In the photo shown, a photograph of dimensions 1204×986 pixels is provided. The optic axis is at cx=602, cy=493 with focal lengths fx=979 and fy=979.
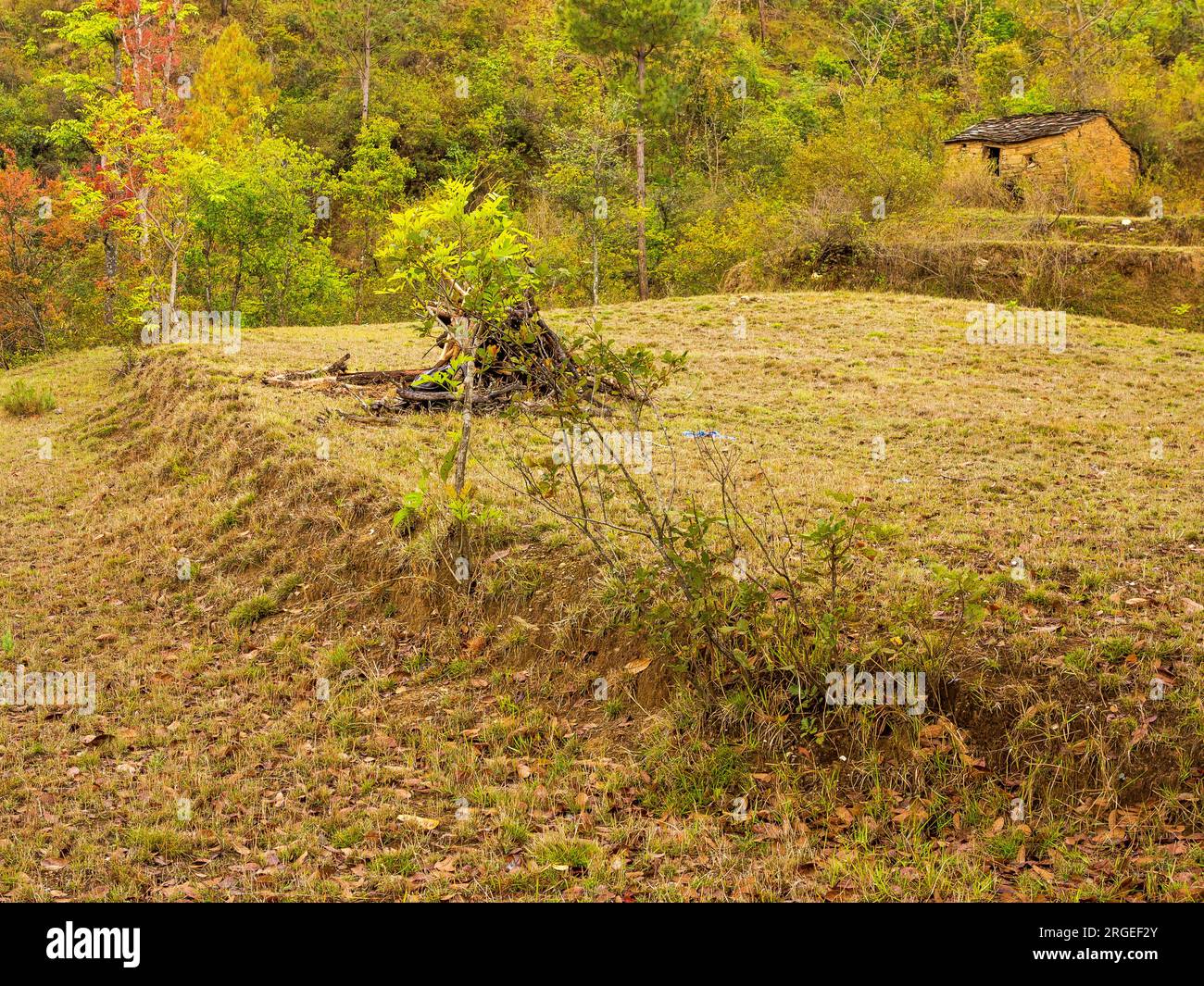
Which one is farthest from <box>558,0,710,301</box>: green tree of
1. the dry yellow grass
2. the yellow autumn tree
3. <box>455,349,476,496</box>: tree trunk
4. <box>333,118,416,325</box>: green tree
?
<box>455,349,476,496</box>: tree trunk

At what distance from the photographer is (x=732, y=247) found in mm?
26438

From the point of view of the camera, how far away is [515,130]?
125 ft

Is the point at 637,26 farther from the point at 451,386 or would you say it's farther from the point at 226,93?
the point at 451,386

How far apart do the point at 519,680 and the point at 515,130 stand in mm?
35719

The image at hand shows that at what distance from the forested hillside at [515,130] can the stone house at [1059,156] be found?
42.7 inches

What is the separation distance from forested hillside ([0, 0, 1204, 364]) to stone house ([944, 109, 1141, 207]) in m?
1.08

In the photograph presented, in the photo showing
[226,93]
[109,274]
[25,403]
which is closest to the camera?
[25,403]

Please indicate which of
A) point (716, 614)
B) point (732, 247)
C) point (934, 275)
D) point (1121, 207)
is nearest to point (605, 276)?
point (732, 247)

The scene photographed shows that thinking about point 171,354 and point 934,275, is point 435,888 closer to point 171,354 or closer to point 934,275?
point 171,354

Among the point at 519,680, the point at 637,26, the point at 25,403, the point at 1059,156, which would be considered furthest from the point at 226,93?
the point at 519,680

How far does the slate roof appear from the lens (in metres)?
25.9

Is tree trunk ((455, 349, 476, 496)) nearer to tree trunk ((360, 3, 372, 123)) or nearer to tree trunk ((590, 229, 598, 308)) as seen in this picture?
tree trunk ((590, 229, 598, 308))

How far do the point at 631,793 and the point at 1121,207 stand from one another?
81.6 ft

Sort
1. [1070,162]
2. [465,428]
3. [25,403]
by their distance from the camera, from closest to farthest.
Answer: [465,428] < [25,403] < [1070,162]
